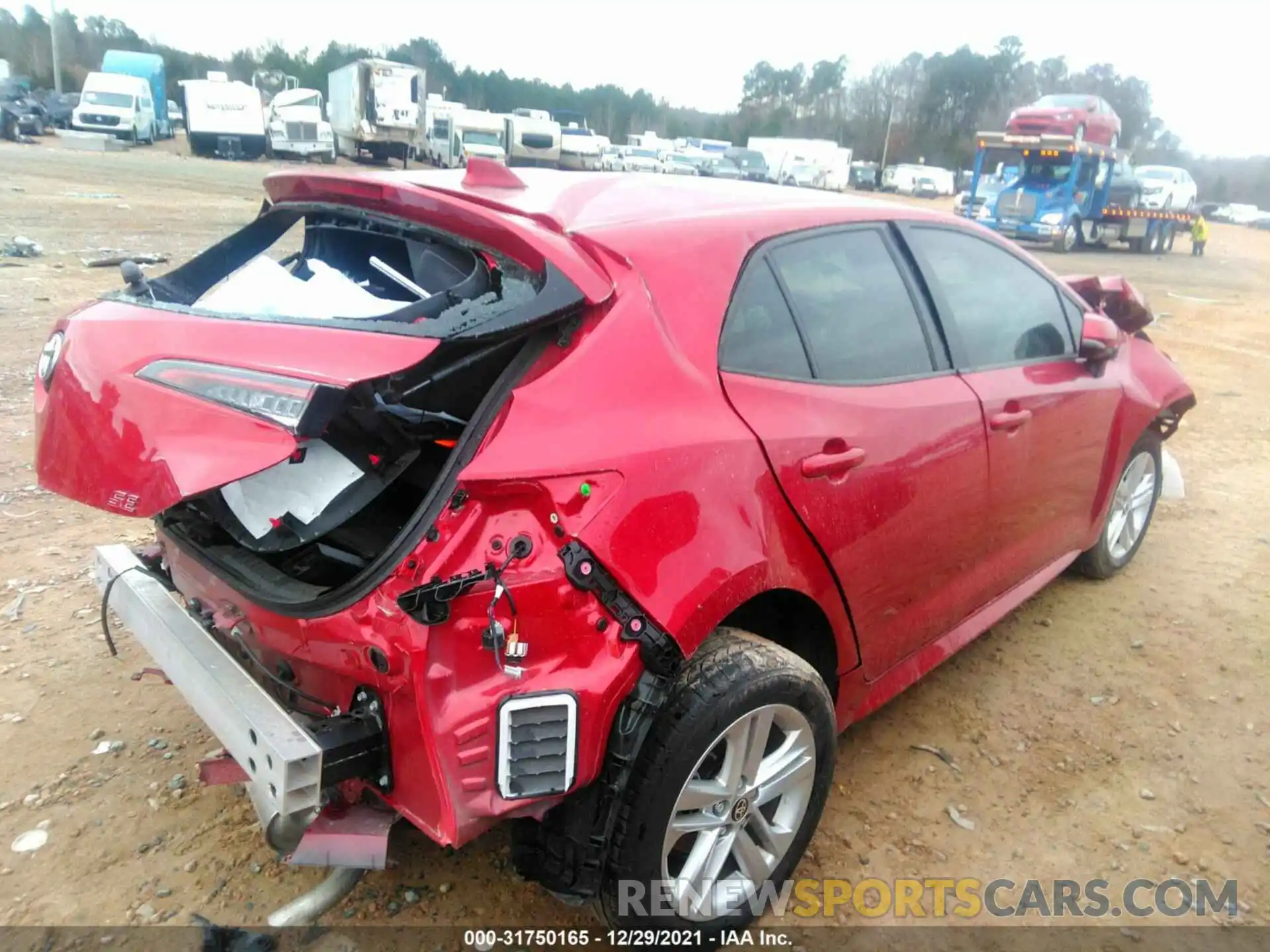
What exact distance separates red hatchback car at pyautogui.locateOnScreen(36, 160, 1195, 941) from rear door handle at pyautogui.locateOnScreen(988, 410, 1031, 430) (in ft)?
A: 0.32

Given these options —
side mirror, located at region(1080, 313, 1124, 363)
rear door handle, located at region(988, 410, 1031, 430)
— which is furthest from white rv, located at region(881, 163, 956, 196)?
rear door handle, located at region(988, 410, 1031, 430)

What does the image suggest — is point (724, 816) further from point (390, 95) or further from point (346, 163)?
point (346, 163)

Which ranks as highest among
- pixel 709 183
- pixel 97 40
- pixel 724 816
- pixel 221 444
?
pixel 97 40

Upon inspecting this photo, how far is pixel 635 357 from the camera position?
202cm

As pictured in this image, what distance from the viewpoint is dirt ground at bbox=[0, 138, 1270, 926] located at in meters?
2.39

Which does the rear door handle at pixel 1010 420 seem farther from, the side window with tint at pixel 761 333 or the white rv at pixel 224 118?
the white rv at pixel 224 118

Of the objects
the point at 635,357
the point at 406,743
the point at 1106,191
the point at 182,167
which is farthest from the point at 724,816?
the point at 182,167

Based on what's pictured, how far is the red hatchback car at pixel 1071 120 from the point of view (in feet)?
72.7

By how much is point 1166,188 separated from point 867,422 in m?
30.2

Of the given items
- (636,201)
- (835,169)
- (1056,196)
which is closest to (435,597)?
(636,201)

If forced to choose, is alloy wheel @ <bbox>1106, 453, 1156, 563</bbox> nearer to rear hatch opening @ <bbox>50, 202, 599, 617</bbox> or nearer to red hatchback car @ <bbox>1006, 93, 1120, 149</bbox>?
rear hatch opening @ <bbox>50, 202, 599, 617</bbox>

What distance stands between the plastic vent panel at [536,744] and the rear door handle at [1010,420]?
5.84 feet

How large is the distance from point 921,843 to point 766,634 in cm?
84

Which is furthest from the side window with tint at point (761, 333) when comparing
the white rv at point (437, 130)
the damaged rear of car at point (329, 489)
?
the white rv at point (437, 130)
